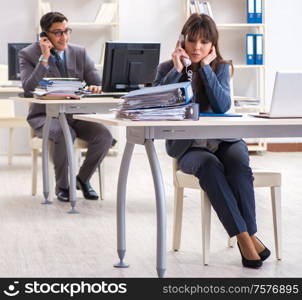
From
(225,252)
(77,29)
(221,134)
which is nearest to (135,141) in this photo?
(221,134)

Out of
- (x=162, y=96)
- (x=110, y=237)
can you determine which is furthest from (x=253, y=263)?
(x=110, y=237)

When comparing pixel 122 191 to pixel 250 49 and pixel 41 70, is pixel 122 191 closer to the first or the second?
pixel 41 70

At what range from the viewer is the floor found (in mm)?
3441

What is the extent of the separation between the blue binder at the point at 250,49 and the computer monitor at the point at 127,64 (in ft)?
10.1

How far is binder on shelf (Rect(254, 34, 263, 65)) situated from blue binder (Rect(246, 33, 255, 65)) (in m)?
0.03

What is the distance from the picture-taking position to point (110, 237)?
164 inches

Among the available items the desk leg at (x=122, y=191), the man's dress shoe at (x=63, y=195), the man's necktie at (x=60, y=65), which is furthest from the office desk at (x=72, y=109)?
the desk leg at (x=122, y=191)

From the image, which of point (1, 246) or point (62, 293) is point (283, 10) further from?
point (62, 293)

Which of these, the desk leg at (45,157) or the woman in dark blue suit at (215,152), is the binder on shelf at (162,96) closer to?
the woman in dark blue suit at (215,152)

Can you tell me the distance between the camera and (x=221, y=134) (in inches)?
124

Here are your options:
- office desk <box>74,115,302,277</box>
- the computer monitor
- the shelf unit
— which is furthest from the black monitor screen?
office desk <box>74,115,302,277</box>

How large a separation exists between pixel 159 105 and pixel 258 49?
5072 mm

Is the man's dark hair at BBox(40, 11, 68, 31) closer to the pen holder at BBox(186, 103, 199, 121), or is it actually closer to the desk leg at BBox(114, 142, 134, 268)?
the desk leg at BBox(114, 142, 134, 268)

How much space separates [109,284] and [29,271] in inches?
16.9
